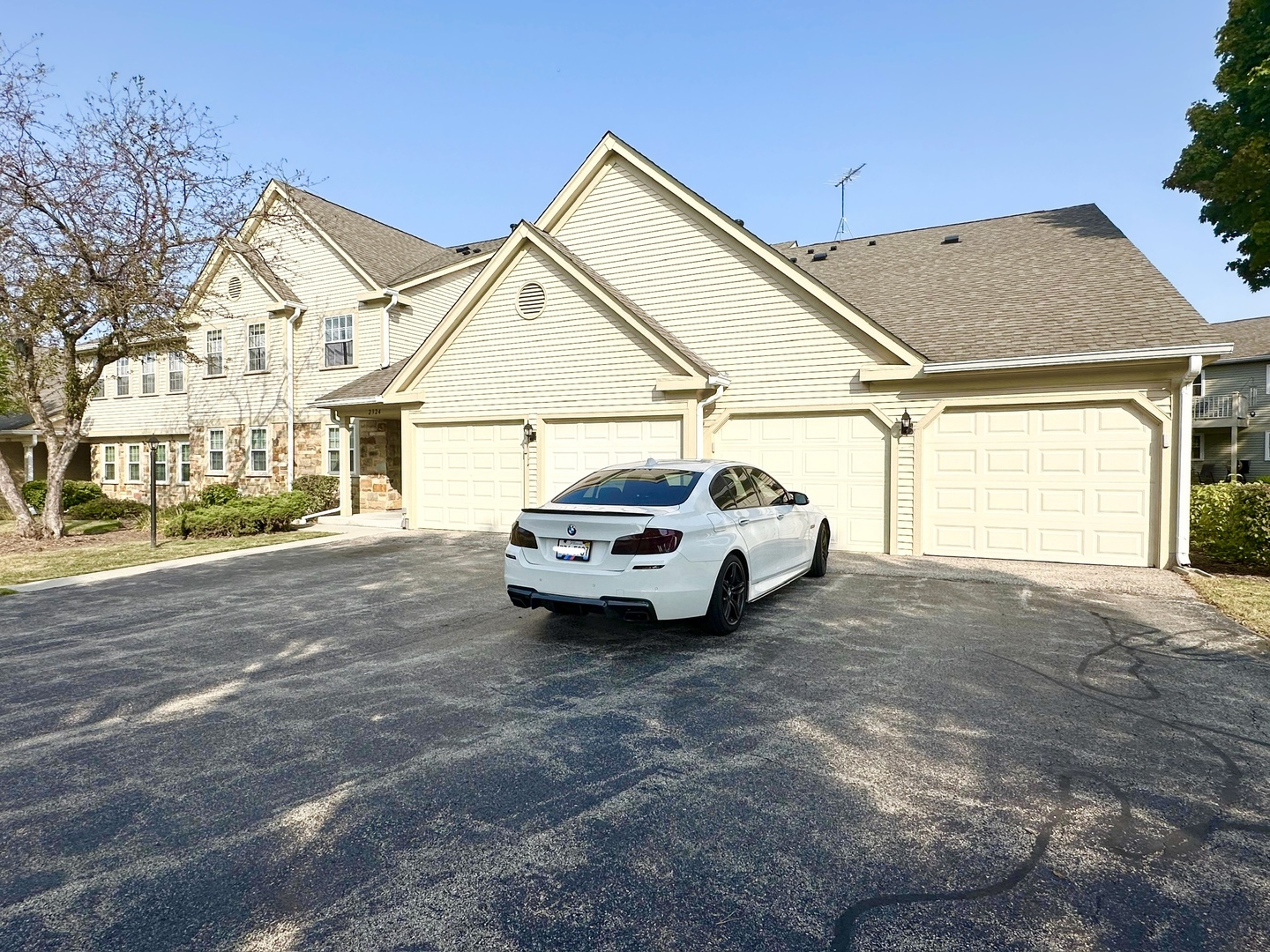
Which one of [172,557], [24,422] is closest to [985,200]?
[172,557]

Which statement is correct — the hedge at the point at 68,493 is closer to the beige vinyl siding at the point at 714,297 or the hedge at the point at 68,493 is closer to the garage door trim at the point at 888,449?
the beige vinyl siding at the point at 714,297

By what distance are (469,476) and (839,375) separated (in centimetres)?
831

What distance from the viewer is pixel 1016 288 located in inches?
486

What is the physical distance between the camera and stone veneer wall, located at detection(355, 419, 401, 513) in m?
18.6

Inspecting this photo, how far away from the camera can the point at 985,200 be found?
1770 centimetres

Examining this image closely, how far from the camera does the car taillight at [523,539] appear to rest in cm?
607

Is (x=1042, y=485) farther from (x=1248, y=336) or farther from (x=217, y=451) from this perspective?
(x=1248, y=336)

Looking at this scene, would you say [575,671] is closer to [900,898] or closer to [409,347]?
[900,898]

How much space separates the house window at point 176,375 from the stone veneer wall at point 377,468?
9306 mm

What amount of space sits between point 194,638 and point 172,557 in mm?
6110

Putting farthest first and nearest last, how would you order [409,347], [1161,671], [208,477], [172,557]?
[208,477]
[409,347]
[172,557]
[1161,671]

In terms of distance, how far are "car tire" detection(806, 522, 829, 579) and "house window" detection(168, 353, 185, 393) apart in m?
23.5

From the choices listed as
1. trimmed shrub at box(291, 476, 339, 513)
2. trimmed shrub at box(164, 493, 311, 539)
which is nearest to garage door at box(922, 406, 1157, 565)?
trimmed shrub at box(164, 493, 311, 539)

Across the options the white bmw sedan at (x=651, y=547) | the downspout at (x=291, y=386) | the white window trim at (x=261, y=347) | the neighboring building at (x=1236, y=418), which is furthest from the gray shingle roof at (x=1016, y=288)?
the neighboring building at (x=1236, y=418)
